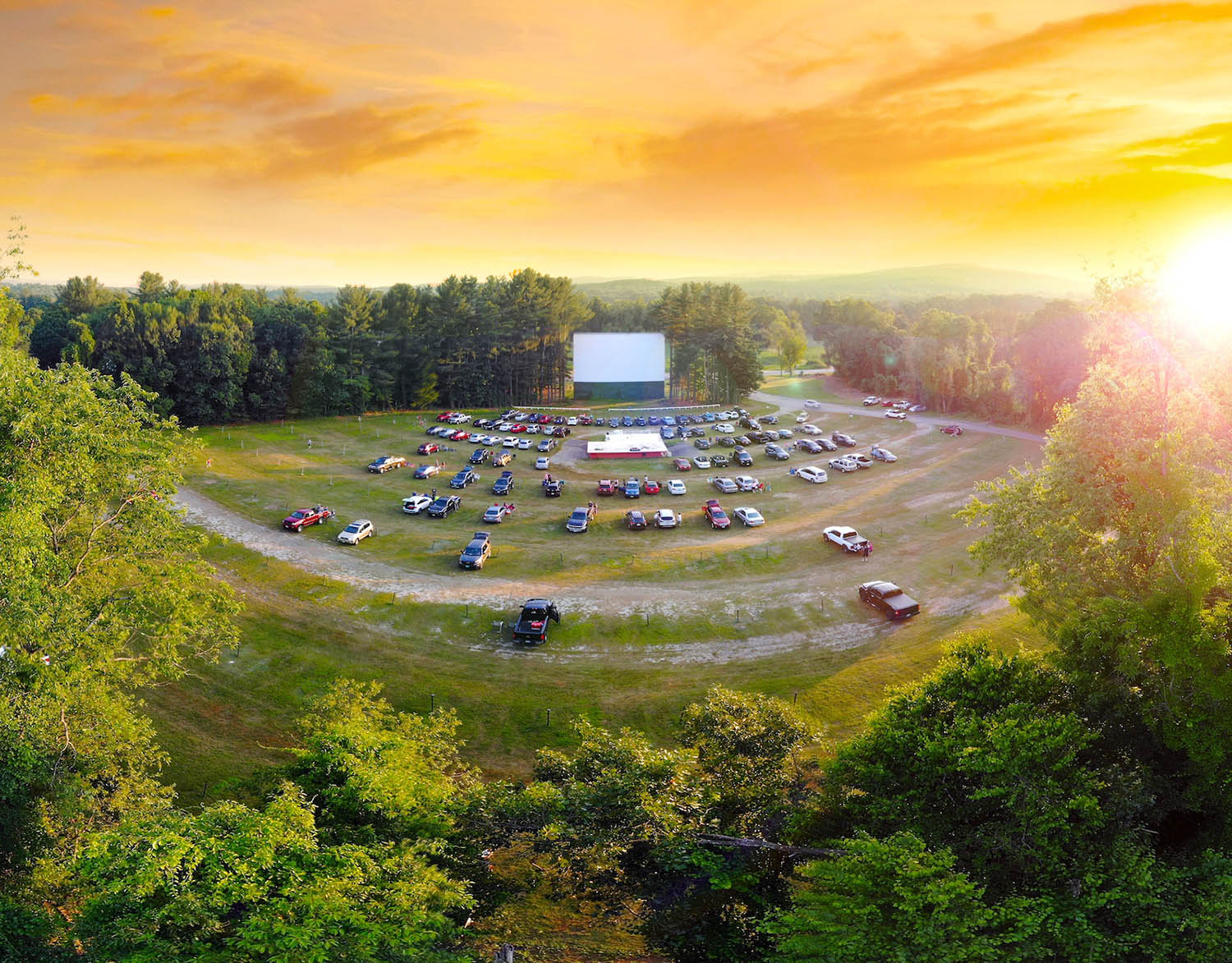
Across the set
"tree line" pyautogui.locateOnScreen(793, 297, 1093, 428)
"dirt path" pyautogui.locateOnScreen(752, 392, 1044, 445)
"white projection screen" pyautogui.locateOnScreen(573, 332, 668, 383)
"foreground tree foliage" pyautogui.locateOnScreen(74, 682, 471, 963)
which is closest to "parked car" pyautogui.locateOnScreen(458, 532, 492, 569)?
"foreground tree foliage" pyautogui.locateOnScreen(74, 682, 471, 963)

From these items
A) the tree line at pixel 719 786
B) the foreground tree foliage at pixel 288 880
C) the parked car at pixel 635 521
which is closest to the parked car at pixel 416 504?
the parked car at pixel 635 521

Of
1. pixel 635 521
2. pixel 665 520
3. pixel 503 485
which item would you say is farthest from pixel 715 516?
pixel 503 485

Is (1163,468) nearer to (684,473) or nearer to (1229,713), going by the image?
(1229,713)

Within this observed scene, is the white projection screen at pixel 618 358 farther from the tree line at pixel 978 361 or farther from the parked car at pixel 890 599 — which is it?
the parked car at pixel 890 599

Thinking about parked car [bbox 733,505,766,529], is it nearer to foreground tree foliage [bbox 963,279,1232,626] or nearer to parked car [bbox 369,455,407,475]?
foreground tree foliage [bbox 963,279,1232,626]

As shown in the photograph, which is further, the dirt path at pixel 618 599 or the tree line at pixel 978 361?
the tree line at pixel 978 361

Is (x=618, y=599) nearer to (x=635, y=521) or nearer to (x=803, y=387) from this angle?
(x=635, y=521)
